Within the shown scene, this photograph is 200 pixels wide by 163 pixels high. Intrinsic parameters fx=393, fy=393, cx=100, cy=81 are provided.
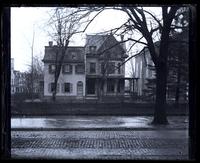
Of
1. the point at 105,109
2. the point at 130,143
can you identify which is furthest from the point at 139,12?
the point at 105,109

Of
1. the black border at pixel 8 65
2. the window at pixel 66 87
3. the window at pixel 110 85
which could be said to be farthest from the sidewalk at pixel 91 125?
the window at pixel 110 85

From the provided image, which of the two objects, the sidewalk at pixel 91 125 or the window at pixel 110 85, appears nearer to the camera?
the sidewalk at pixel 91 125

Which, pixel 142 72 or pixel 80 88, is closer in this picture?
pixel 80 88

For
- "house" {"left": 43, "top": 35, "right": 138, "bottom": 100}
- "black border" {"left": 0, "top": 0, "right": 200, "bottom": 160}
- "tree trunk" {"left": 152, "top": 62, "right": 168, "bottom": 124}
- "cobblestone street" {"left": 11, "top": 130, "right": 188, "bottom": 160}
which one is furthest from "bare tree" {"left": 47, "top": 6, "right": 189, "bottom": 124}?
"house" {"left": 43, "top": 35, "right": 138, "bottom": 100}

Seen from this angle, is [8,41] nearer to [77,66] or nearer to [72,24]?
[72,24]

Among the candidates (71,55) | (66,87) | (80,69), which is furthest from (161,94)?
(71,55)

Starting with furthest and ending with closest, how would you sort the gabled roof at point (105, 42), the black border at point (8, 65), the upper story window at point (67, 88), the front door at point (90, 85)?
the front door at point (90, 85) < the upper story window at point (67, 88) < the gabled roof at point (105, 42) < the black border at point (8, 65)

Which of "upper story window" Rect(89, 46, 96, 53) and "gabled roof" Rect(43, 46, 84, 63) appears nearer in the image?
"gabled roof" Rect(43, 46, 84, 63)

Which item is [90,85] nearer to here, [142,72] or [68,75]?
[68,75]

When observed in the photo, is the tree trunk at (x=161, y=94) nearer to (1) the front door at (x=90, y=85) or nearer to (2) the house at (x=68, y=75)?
(2) the house at (x=68, y=75)

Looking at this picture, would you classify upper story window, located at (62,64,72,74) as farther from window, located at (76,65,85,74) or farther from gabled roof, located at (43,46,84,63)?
window, located at (76,65,85,74)

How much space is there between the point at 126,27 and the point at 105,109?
16.3 m

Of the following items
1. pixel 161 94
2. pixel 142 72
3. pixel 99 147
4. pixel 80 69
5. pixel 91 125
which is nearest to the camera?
pixel 99 147

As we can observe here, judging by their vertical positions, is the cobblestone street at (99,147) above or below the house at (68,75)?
below
